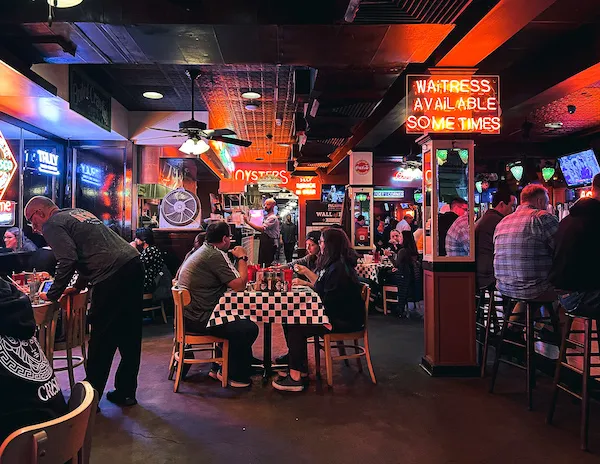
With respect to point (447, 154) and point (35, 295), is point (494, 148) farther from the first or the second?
point (35, 295)

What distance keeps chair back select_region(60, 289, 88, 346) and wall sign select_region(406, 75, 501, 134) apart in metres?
3.36

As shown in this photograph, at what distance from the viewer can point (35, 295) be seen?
377 centimetres

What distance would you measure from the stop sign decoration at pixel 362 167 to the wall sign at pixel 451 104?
6.18 meters

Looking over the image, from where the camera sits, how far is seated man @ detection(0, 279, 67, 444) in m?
1.30

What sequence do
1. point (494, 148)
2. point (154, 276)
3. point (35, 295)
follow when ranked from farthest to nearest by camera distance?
point (494, 148)
point (154, 276)
point (35, 295)

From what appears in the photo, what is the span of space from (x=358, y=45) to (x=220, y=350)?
3.24m

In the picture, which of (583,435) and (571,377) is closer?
(583,435)

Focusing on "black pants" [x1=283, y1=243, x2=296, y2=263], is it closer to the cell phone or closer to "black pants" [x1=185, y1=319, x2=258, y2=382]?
"black pants" [x1=185, y1=319, x2=258, y2=382]

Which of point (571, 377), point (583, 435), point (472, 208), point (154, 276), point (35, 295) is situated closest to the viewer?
point (583, 435)

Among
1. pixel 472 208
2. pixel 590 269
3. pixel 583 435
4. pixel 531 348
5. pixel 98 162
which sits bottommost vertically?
pixel 583 435

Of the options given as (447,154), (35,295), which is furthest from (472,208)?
(35,295)

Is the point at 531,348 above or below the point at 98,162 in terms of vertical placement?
below

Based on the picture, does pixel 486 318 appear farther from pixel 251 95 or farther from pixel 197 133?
pixel 251 95

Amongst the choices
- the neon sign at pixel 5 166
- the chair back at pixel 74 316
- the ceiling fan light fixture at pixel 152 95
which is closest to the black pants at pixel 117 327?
the chair back at pixel 74 316
